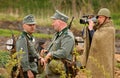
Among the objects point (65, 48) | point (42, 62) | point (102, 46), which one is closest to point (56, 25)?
point (65, 48)

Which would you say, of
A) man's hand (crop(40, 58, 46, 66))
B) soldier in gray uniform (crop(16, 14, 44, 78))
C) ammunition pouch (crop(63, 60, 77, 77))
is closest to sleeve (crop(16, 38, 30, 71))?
soldier in gray uniform (crop(16, 14, 44, 78))

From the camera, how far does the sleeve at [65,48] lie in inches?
325

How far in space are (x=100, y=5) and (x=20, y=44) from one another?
1377 inches

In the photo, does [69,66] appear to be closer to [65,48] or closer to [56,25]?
[65,48]

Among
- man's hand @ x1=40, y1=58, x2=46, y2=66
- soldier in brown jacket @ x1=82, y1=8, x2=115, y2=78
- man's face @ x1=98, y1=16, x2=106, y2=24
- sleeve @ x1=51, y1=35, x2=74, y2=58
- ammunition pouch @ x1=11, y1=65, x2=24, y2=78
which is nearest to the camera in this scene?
sleeve @ x1=51, y1=35, x2=74, y2=58

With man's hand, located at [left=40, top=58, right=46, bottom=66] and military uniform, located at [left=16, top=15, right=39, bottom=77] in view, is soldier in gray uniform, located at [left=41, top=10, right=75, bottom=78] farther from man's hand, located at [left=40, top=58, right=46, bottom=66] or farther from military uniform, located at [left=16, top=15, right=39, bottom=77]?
military uniform, located at [left=16, top=15, right=39, bottom=77]

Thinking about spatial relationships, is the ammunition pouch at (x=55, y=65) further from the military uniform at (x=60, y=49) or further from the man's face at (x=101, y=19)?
the man's face at (x=101, y=19)

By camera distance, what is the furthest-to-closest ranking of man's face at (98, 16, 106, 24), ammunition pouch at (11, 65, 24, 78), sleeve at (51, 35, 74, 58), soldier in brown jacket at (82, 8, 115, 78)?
soldier in brown jacket at (82, 8, 115, 78)
man's face at (98, 16, 106, 24)
ammunition pouch at (11, 65, 24, 78)
sleeve at (51, 35, 74, 58)

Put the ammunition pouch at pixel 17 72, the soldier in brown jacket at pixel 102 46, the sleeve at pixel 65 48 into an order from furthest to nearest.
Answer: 1. the soldier in brown jacket at pixel 102 46
2. the ammunition pouch at pixel 17 72
3. the sleeve at pixel 65 48

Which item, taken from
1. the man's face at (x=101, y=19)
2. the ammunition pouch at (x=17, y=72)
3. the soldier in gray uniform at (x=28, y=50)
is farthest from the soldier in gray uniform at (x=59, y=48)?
the man's face at (x=101, y=19)

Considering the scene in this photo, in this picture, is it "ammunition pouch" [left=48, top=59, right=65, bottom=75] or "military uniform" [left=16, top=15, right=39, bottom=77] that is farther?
"military uniform" [left=16, top=15, right=39, bottom=77]

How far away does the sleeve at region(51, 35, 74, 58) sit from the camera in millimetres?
8248

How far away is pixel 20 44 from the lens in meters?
8.59

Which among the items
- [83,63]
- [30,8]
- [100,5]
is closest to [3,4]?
[30,8]
